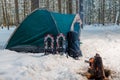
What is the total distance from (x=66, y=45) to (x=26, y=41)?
1930 millimetres

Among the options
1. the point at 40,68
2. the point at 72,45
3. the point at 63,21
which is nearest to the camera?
the point at 40,68

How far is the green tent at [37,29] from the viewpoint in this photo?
1277cm

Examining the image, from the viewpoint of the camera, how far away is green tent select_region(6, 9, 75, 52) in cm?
1277

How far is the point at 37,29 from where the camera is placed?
13039 millimetres

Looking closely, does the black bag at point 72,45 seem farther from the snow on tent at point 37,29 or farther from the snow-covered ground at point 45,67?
the snow on tent at point 37,29

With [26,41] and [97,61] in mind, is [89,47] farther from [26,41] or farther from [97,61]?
[97,61]

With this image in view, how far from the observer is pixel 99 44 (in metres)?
15.7

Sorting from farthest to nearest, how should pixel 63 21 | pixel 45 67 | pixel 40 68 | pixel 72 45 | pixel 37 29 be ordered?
pixel 63 21, pixel 37 29, pixel 72 45, pixel 45 67, pixel 40 68

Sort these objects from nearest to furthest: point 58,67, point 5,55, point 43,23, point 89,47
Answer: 1. point 58,67
2. point 5,55
3. point 43,23
4. point 89,47

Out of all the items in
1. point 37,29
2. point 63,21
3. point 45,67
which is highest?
point 63,21

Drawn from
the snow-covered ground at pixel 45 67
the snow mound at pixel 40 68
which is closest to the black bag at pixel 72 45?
the snow-covered ground at pixel 45 67

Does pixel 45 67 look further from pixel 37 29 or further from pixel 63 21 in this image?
pixel 63 21

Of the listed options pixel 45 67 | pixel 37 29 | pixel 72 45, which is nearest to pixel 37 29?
pixel 37 29

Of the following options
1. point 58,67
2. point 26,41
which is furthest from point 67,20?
point 58,67
